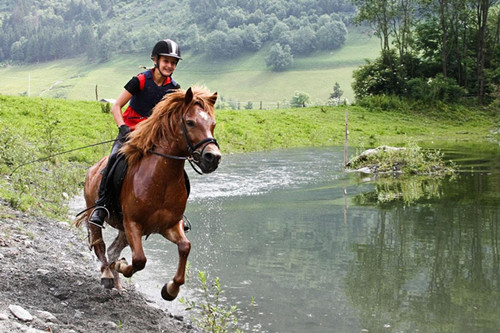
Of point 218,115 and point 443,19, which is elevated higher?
point 443,19

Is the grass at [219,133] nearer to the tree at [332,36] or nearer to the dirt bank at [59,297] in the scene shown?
the dirt bank at [59,297]

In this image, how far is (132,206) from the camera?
6.24 meters

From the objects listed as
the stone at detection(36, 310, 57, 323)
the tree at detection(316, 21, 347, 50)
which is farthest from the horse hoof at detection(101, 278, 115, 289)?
the tree at detection(316, 21, 347, 50)

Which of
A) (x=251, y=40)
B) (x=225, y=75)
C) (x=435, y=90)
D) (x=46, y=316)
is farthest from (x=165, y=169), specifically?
(x=251, y=40)

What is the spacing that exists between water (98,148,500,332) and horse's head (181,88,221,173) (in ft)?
6.04

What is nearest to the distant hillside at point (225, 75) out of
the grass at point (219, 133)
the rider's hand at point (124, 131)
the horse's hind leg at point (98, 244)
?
the grass at point (219, 133)

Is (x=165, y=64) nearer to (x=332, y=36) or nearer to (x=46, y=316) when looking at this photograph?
(x=46, y=316)

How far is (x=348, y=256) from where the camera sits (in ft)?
30.9

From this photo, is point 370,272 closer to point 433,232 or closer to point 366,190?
point 433,232

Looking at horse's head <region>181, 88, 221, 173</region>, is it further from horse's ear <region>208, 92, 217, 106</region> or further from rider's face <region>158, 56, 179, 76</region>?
rider's face <region>158, 56, 179, 76</region>

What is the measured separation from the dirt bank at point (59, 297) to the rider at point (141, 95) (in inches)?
37.2

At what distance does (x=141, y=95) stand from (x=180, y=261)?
2337 millimetres

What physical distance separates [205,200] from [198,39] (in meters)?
166

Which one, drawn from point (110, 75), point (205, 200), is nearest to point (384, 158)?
point (205, 200)
